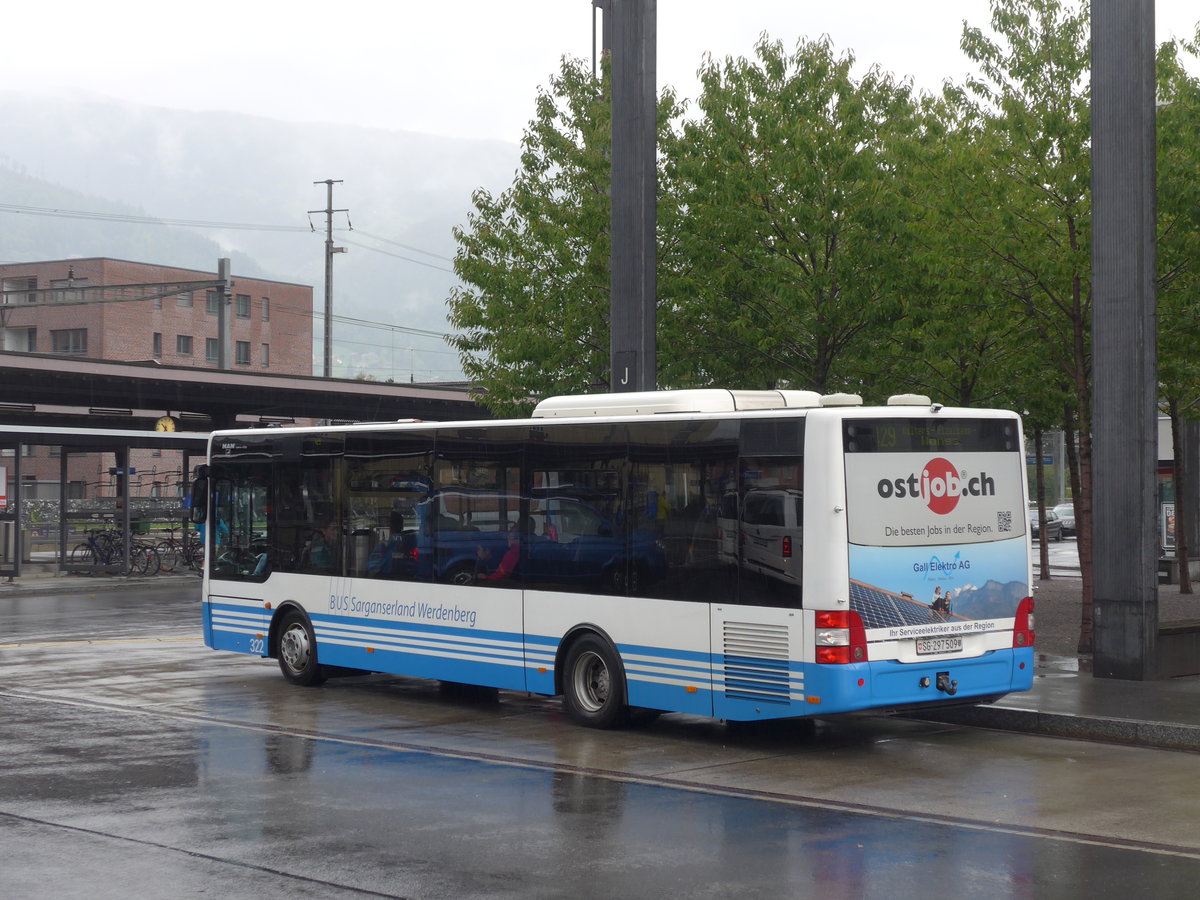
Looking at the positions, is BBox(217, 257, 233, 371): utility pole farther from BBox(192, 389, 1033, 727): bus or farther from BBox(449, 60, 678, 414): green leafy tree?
BBox(192, 389, 1033, 727): bus

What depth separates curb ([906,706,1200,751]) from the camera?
472 inches

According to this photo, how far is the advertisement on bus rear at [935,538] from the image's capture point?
11.5 m

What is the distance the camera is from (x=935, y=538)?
11.8 m

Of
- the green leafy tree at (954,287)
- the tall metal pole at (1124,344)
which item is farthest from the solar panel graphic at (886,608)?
the green leafy tree at (954,287)

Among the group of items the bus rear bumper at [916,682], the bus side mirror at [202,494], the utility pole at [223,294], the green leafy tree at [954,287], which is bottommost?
the bus rear bumper at [916,682]

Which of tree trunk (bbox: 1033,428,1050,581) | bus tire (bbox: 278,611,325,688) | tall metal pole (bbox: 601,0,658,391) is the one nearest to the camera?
bus tire (bbox: 278,611,325,688)

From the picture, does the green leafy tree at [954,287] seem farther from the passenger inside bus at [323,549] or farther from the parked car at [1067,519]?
the parked car at [1067,519]

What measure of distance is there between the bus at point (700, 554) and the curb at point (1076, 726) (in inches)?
22.8

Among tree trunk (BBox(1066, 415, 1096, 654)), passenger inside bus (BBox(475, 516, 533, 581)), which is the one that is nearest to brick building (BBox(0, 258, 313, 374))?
tree trunk (BBox(1066, 415, 1096, 654))

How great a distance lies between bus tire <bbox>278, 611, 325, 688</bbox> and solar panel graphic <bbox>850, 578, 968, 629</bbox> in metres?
6.91

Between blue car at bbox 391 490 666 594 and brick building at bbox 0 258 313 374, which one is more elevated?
brick building at bbox 0 258 313 374

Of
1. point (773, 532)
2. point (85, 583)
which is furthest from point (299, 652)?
point (85, 583)

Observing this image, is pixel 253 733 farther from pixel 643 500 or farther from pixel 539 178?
pixel 539 178

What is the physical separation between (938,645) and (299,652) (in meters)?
7.42
